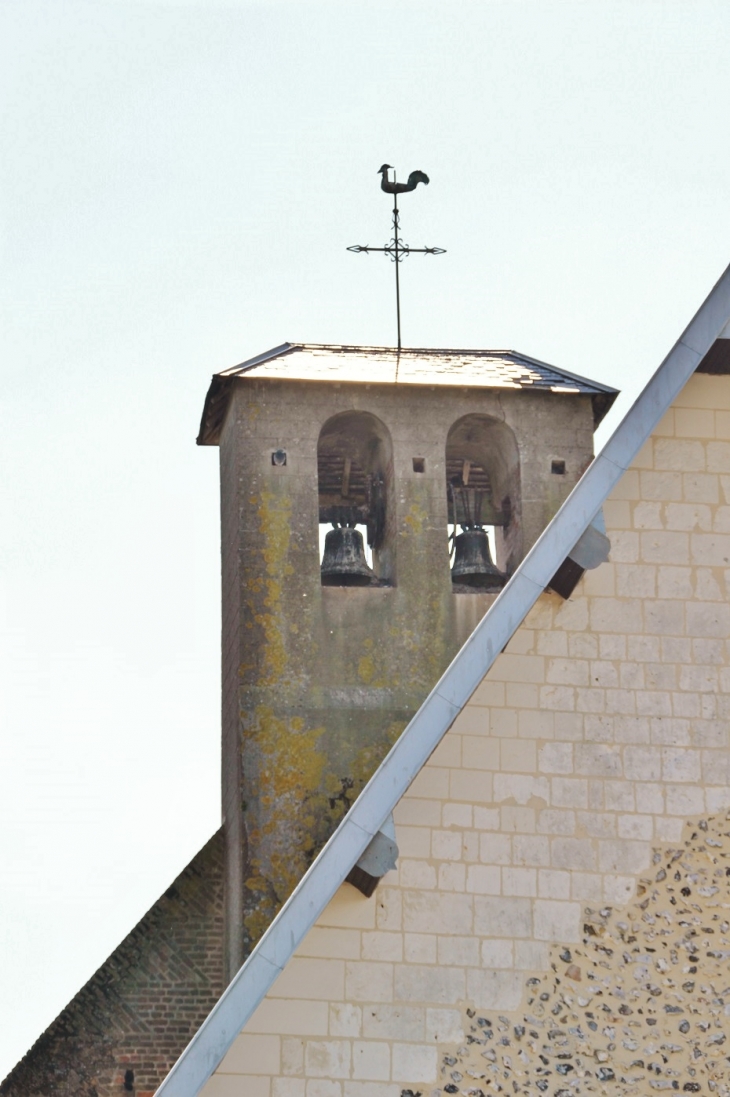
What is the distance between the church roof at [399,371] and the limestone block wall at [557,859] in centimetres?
996

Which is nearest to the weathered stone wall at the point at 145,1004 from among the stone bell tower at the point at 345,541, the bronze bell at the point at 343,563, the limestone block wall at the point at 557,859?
the stone bell tower at the point at 345,541

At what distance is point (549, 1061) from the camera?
9961mm

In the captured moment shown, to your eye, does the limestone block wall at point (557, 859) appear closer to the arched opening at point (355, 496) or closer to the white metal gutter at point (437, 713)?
the white metal gutter at point (437, 713)

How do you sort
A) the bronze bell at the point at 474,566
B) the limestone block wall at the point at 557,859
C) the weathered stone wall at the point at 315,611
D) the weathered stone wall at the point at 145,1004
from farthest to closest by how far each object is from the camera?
1. the bronze bell at the point at 474,566
2. the weathered stone wall at the point at 145,1004
3. the weathered stone wall at the point at 315,611
4. the limestone block wall at the point at 557,859

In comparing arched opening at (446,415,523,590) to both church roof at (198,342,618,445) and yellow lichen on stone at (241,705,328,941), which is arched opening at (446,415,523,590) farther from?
yellow lichen on stone at (241,705,328,941)

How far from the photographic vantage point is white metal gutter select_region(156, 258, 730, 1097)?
32.3 ft

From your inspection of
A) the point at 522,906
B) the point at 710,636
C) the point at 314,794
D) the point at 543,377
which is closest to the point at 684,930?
the point at 522,906

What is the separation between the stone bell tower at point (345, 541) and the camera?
1978 centimetres

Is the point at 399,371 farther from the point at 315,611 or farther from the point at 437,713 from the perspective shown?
the point at 437,713

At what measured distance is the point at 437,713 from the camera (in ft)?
34.0

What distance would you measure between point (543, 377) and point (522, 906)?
11.4 m

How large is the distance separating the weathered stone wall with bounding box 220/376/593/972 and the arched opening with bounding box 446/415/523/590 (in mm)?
118

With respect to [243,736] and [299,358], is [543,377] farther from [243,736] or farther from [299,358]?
[243,736]

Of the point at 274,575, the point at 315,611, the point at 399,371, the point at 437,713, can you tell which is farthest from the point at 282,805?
the point at 437,713
